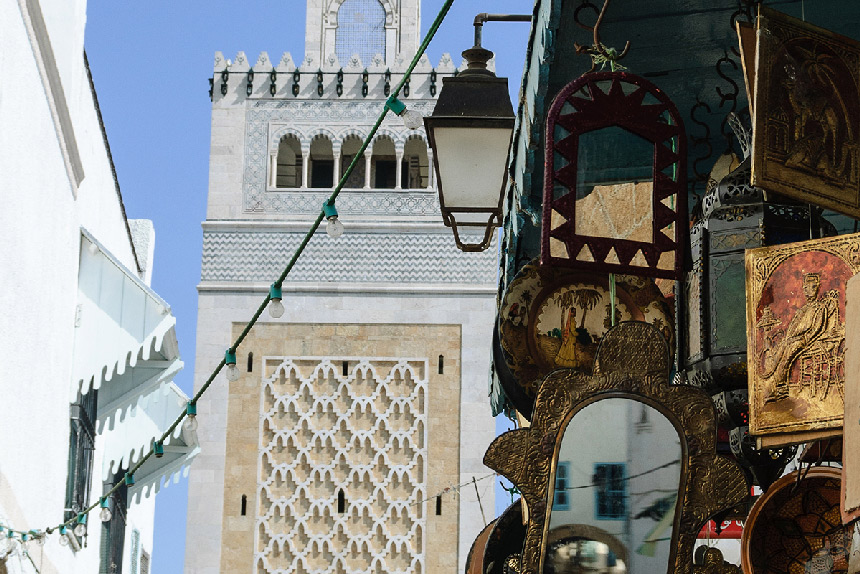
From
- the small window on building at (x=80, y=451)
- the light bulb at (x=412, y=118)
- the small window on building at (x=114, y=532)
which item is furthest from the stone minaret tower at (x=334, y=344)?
the light bulb at (x=412, y=118)

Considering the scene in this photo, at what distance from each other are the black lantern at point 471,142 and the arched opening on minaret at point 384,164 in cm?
1770

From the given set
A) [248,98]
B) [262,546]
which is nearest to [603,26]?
[262,546]

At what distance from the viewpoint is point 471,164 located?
5312 millimetres

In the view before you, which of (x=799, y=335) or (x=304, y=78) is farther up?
(x=304, y=78)

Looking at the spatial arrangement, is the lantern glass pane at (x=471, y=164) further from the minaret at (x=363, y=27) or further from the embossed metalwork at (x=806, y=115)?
the minaret at (x=363, y=27)

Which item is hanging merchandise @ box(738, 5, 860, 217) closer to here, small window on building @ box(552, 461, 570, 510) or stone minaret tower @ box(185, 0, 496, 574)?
small window on building @ box(552, 461, 570, 510)

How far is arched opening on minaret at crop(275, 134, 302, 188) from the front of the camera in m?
23.0

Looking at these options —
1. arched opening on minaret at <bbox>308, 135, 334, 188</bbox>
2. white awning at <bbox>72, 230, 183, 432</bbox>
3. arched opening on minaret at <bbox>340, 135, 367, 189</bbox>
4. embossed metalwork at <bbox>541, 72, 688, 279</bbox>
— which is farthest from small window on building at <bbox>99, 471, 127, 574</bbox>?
embossed metalwork at <bbox>541, 72, 688, 279</bbox>

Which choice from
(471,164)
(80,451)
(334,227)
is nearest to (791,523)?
(471,164)

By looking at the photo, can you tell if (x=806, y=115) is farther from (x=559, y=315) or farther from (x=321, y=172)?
(x=321, y=172)

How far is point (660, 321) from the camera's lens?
13.7 feet

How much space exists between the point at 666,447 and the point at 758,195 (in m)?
0.72

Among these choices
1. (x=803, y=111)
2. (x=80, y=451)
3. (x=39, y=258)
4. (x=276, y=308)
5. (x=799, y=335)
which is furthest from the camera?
(x=80, y=451)

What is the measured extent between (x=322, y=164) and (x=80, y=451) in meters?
12.7
